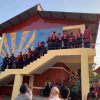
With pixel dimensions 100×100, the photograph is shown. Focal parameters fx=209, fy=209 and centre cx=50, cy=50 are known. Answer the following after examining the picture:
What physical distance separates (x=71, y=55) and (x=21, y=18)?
25.6 ft

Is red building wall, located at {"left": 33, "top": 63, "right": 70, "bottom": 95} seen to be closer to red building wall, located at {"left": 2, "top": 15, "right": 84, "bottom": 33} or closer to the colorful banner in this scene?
the colorful banner

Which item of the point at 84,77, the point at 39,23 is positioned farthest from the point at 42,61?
the point at 39,23

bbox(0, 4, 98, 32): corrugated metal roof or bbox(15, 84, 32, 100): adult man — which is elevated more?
bbox(0, 4, 98, 32): corrugated metal roof

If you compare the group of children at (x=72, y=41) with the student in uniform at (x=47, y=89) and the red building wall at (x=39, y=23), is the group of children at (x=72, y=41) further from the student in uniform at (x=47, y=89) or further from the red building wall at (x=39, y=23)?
the red building wall at (x=39, y=23)

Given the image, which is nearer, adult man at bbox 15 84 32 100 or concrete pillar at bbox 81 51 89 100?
adult man at bbox 15 84 32 100

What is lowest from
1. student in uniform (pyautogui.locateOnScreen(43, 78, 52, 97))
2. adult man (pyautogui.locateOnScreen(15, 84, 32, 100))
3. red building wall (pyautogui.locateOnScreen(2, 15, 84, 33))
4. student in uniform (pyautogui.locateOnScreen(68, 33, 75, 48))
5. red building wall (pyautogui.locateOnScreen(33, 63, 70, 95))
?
adult man (pyautogui.locateOnScreen(15, 84, 32, 100))

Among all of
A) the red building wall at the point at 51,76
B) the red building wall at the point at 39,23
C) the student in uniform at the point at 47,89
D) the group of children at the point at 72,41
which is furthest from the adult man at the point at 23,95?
the red building wall at the point at 39,23

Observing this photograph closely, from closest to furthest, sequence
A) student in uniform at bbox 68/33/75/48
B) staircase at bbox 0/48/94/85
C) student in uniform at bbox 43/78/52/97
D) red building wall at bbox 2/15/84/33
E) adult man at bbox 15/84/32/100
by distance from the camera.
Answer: adult man at bbox 15/84/32/100 < staircase at bbox 0/48/94/85 < student in uniform at bbox 68/33/75/48 < student in uniform at bbox 43/78/52/97 < red building wall at bbox 2/15/84/33

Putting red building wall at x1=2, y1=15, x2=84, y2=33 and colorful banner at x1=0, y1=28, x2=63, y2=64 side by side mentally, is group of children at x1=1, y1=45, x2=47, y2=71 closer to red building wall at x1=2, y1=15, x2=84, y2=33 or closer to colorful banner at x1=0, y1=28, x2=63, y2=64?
colorful banner at x1=0, y1=28, x2=63, y2=64

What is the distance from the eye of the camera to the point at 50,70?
53.7 feet

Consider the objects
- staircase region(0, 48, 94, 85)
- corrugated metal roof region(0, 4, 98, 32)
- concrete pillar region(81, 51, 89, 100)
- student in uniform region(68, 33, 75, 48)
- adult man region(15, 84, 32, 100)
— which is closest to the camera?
adult man region(15, 84, 32, 100)

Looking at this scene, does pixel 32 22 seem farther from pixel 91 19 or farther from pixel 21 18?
pixel 91 19

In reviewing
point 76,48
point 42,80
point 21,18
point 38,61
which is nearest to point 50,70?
point 42,80

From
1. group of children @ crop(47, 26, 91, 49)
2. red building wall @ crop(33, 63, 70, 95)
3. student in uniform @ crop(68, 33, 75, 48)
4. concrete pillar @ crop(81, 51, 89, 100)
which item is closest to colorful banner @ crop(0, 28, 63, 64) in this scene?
red building wall @ crop(33, 63, 70, 95)
